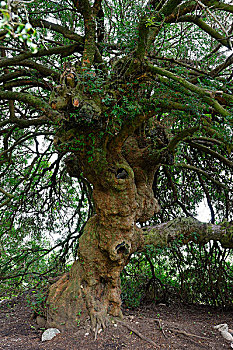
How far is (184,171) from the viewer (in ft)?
20.3

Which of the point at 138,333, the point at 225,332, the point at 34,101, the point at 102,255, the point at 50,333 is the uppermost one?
the point at 34,101

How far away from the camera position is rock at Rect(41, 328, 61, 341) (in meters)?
3.70

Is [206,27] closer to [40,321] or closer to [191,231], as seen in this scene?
[191,231]

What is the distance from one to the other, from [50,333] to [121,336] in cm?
91

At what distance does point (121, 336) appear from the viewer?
3.71m

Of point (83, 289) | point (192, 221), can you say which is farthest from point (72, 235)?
point (192, 221)

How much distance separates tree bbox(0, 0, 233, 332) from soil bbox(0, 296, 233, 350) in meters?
0.26

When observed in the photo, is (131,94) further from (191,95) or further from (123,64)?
(191,95)

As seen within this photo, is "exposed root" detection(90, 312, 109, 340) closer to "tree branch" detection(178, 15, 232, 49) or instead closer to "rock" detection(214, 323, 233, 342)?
"rock" detection(214, 323, 233, 342)

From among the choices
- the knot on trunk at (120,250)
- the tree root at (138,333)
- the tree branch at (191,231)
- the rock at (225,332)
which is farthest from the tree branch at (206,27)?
the rock at (225,332)

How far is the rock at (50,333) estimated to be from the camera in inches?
146

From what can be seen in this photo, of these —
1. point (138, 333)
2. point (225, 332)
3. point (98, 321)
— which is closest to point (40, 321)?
point (98, 321)

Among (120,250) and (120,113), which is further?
(120,250)

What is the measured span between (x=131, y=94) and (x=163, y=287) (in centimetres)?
459
